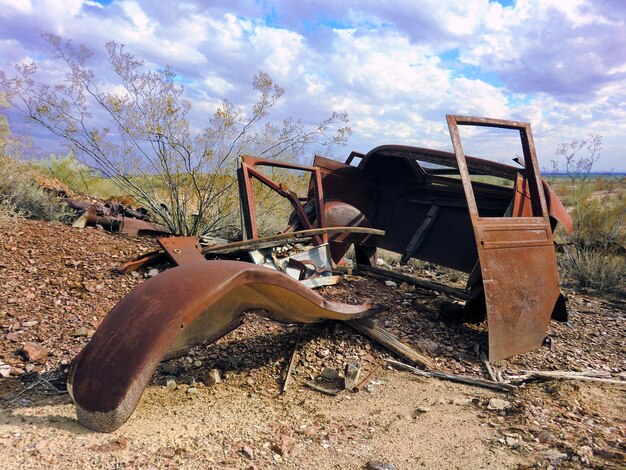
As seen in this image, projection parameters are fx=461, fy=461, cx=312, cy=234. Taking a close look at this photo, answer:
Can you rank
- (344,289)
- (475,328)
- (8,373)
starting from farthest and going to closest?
(344,289) → (475,328) → (8,373)

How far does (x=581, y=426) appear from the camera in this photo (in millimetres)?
2582

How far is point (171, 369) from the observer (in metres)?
3.08

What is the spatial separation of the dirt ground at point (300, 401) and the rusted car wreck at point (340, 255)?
9.1 inches

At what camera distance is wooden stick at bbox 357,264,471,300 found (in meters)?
4.39

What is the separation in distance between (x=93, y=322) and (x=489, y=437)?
9.86 feet

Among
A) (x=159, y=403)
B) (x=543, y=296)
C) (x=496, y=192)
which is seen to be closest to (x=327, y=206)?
(x=496, y=192)

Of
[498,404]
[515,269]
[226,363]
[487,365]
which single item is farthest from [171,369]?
[515,269]

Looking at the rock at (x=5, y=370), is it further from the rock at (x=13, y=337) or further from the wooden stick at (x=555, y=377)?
the wooden stick at (x=555, y=377)

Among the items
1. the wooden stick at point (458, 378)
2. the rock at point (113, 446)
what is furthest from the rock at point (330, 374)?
the rock at point (113, 446)

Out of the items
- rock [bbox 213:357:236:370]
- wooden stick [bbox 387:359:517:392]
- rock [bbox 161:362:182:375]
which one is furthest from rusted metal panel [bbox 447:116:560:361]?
rock [bbox 161:362:182:375]

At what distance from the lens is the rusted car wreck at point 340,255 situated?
2.06m

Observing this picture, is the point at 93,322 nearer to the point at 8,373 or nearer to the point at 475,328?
the point at 8,373

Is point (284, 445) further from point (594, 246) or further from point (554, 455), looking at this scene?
point (594, 246)

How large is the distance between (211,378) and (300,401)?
0.60 m
